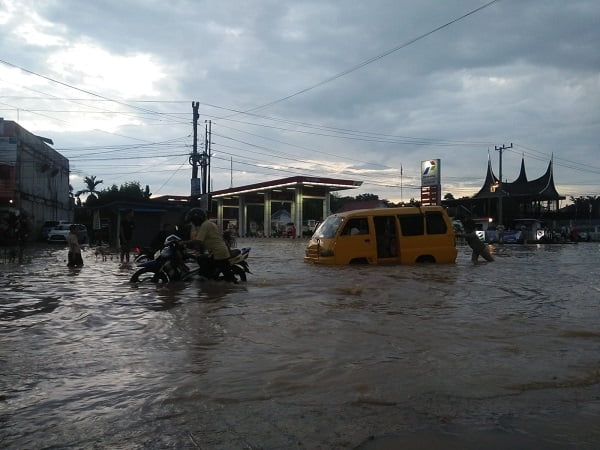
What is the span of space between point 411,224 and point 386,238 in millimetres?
728

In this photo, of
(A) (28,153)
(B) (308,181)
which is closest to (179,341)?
(A) (28,153)

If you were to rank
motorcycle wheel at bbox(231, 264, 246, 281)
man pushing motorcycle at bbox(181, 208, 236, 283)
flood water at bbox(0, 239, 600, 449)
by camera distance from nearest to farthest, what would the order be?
flood water at bbox(0, 239, 600, 449) → man pushing motorcycle at bbox(181, 208, 236, 283) → motorcycle wheel at bbox(231, 264, 246, 281)

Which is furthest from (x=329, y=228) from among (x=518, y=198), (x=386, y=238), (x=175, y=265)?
(x=518, y=198)

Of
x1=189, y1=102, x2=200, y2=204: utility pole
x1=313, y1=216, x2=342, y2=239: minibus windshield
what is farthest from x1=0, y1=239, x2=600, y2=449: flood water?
x1=189, y1=102, x2=200, y2=204: utility pole

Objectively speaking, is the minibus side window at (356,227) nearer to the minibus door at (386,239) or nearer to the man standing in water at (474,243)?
the minibus door at (386,239)

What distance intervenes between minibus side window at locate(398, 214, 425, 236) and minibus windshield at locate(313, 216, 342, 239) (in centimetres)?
160

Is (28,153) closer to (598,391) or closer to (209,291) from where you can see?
(209,291)

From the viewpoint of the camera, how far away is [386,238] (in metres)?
13.6

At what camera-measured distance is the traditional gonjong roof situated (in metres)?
50.8

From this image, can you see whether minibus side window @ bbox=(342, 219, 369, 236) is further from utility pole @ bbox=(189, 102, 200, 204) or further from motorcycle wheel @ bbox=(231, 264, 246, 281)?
utility pole @ bbox=(189, 102, 200, 204)

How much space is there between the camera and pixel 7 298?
8.10 metres

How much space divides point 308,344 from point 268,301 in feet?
9.29

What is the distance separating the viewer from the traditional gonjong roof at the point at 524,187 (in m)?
50.8

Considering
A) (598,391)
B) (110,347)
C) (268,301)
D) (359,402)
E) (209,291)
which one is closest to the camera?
(359,402)
